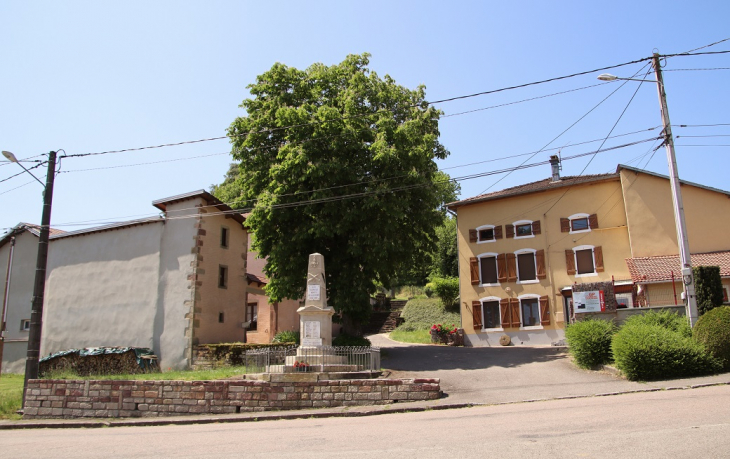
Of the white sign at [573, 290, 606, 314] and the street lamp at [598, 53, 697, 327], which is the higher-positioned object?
the street lamp at [598, 53, 697, 327]

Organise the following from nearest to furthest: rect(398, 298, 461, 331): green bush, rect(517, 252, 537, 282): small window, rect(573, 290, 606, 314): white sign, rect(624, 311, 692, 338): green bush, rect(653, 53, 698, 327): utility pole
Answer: rect(653, 53, 698, 327): utility pole, rect(624, 311, 692, 338): green bush, rect(573, 290, 606, 314): white sign, rect(517, 252, 537, 282): small window, rect(398, 298, 461, 331): green bush

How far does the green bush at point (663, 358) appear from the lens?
13461mm

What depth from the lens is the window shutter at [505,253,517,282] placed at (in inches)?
1109

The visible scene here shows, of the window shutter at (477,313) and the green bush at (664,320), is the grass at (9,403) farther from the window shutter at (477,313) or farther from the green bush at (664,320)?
the window shutter at (477,313)

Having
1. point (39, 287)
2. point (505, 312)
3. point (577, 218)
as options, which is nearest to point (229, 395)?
point (39, 287)

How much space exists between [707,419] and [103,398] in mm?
13306

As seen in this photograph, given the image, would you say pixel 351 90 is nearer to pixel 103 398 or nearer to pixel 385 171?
pixel 385 171

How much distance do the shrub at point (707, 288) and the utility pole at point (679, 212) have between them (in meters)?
0.59

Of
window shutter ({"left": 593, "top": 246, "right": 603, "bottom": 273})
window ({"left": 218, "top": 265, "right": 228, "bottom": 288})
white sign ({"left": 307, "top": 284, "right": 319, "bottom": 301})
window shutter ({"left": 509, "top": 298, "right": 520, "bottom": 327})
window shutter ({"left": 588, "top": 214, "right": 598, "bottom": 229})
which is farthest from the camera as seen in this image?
window shutter ({"left": 509, "top": 298, "right": 520, "bottom": 327})

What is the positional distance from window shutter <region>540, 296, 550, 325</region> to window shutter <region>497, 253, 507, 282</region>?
88.8 inches

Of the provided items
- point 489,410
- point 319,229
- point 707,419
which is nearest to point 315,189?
point 319,229

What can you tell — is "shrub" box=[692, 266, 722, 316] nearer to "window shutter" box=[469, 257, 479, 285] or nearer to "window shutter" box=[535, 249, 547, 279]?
"window shutter" box=[535, 249, 547, 279]

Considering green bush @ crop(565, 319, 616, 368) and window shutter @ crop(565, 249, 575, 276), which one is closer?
green bush @ crop(565, 319, 616, 368)

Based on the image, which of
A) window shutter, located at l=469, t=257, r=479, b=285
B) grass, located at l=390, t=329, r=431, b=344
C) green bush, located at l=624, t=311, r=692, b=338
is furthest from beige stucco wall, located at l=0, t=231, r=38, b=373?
green bush, located at l=624, t=311, r=692, b=338
